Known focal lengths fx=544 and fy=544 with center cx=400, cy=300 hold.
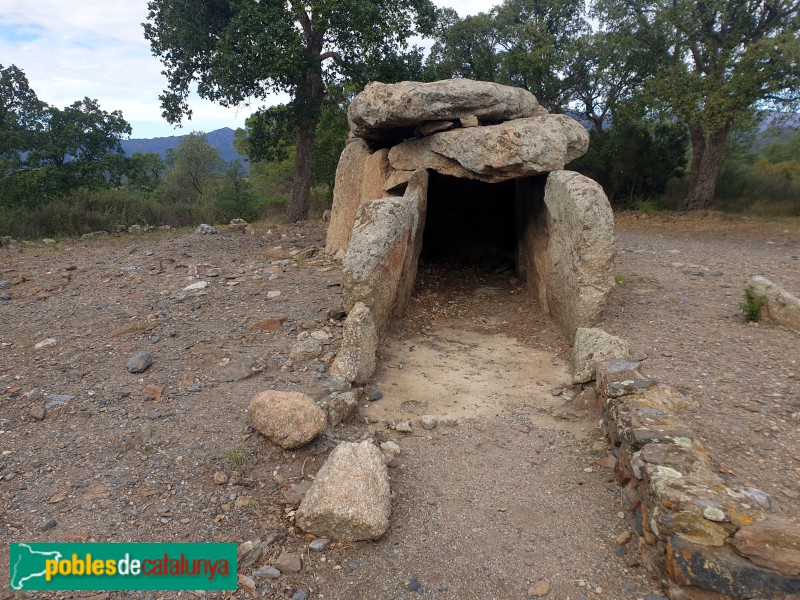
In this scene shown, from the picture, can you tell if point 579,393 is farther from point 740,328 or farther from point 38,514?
point 38,514

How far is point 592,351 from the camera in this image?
4.91 meters

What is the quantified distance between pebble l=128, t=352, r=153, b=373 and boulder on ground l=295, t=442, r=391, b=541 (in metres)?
2.45

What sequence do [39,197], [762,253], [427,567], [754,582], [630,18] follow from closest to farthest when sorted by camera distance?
[754,582] → [427,567] → [762,253] → [39,197] → [630,18]

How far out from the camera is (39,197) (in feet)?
39.5

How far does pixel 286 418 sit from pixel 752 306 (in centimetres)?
472

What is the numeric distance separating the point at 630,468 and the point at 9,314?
670 centimetres

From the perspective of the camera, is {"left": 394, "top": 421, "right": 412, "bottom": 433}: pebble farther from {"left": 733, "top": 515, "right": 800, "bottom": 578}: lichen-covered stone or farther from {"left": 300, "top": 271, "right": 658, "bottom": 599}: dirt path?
{"left": 733, "top": 515, "right": 800, "bottom": 578}: lichen-covered stone

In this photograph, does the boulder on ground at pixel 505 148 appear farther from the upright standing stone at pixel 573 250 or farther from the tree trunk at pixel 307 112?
the tree trunk at pixel 307 112

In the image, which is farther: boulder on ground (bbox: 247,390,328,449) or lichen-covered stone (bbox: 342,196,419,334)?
lichen-covered stone (bbox: 342,196,419,334)

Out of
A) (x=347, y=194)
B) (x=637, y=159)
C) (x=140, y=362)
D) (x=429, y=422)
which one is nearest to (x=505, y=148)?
(x=347, y=194)

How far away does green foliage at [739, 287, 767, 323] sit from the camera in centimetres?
544

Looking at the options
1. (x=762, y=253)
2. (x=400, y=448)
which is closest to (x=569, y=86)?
(x=762, y=253)

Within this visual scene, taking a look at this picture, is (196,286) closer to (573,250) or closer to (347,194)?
(347,194)

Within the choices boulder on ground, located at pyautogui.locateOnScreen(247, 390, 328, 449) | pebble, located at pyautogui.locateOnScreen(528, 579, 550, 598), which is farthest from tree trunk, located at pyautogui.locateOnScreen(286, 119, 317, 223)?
pebble, located at pyautogui.locateOnScreen(528, 579, 550, 598)
